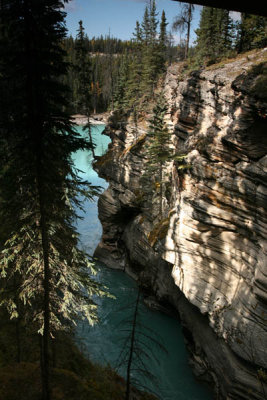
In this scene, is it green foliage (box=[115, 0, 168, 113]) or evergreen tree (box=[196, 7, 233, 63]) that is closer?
evergreen tree (box=[196, 7, 233, 63])

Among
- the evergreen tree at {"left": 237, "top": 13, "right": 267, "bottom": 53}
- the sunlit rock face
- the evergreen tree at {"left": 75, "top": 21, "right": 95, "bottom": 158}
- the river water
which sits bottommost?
the river water

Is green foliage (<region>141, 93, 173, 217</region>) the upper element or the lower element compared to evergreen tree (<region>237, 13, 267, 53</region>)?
lower

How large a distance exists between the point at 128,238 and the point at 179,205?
447 inches

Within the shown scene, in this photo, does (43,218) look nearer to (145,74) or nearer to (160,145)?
(160,145)

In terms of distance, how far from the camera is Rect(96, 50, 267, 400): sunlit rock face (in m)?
11.7

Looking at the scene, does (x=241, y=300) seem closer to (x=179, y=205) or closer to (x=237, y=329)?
(x=237, y=329)

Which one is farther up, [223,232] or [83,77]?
[83,77]

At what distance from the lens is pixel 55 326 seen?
35.1ft

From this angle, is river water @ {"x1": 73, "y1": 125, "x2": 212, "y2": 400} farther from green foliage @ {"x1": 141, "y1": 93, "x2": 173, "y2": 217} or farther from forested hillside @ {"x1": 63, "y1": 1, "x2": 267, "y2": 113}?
forested hillside @ {"x1": 63, "y1": 1, "x2": 267, "y2": 113}

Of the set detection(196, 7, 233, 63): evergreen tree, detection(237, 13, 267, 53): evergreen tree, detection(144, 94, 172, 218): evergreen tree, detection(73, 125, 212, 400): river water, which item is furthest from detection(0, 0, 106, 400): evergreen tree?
detection(196, 7, 233, 63): evergreen tree

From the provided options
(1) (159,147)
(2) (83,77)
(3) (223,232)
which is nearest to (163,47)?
(2) (83,77)

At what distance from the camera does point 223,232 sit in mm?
13953

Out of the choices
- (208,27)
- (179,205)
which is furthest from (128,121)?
(179,205)

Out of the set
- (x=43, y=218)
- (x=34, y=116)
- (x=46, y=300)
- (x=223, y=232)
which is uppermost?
(x=34, y=116)
